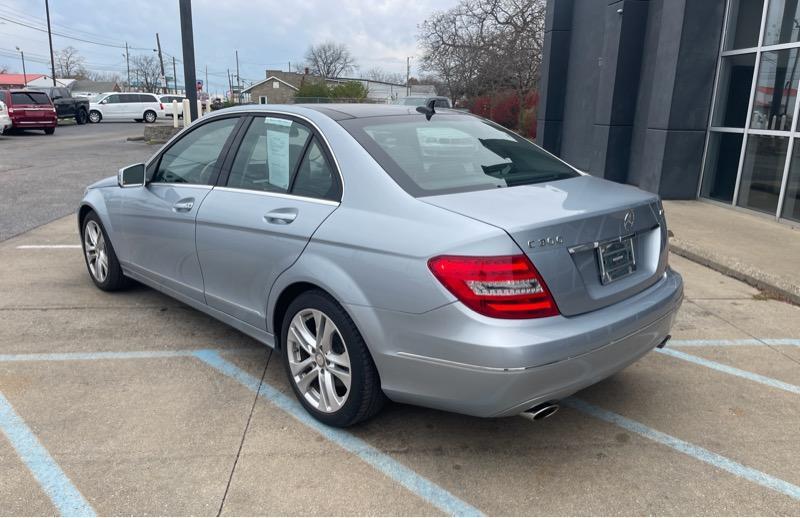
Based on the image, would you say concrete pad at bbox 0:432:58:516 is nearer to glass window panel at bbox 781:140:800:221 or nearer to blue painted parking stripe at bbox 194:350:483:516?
blue painted parking stripe at bbox 194:350:483:516

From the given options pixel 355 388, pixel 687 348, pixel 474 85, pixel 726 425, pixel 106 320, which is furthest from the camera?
pixel 474 85

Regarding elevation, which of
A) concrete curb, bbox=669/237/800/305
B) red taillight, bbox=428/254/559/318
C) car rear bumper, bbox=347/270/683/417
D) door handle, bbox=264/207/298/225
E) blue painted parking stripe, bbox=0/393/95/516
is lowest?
blue painted parking stripe, bbox=0/393/95/516

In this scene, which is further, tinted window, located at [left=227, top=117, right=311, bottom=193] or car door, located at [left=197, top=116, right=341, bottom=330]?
tinted window, located at [left=227, top=117, right=311, bottom=193]

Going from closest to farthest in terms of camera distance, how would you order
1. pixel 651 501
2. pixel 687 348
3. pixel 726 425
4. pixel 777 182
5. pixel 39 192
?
pixel 651 501 < pixel 726 425 < pixel 687 348 < pixel 777 182 < pixel 39 192

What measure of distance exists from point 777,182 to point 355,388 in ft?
25.9

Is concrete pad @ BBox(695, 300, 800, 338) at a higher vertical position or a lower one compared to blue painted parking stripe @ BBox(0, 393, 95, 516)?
higher

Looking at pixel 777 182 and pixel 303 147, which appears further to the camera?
pixel 777 182

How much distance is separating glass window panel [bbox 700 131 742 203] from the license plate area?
7635 mm

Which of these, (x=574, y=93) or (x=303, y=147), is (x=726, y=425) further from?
(x=574, y=93)

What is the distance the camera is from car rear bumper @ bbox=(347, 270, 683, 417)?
96.1 inches

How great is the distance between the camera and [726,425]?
128 inches

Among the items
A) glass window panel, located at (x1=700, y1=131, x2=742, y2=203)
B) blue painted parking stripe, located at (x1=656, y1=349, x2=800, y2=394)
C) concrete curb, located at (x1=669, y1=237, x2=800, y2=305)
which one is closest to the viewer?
blue painted parking stripe, located at (x1=656, y1=349, x2=800, y2=394)

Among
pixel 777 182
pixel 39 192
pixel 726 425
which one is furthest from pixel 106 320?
pixel 777 182

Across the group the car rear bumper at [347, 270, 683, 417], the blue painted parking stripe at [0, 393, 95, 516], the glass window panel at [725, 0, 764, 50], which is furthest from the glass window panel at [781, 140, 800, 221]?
the blue painted parking stripe at [0, 393, 95, 516]
